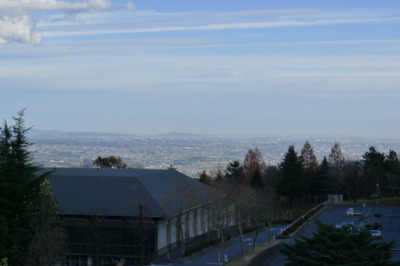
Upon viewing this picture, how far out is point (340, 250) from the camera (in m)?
23.9

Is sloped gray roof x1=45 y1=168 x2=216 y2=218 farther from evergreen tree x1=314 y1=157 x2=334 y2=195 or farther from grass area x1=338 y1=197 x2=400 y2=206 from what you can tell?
evergreen tree x1=314 y1=157 x2=334 y2=195

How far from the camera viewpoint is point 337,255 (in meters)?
23.5

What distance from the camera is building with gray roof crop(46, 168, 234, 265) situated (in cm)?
4046

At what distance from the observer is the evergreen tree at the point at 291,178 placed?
2854 inches

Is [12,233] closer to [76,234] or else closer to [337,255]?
[76,234]

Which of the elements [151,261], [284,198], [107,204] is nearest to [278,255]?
[151,261]

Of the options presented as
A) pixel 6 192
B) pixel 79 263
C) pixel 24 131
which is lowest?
pixel 79 263

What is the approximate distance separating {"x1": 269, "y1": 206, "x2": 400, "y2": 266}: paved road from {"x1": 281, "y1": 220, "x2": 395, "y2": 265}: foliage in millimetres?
12764

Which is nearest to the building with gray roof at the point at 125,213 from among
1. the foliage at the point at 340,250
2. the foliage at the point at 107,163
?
the foliage at the point at 340,250

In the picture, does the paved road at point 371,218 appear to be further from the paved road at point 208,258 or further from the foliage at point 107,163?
the foliage at point 107,163

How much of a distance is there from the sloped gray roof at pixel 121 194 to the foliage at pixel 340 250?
17.9 m

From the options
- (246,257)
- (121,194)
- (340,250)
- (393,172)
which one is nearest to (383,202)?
(393,172)

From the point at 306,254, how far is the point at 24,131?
18409mm

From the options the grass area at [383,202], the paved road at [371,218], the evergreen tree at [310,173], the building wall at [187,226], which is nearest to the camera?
the building wall at [187,226]
